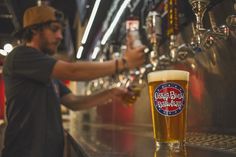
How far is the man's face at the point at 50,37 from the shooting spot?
2.21 meters

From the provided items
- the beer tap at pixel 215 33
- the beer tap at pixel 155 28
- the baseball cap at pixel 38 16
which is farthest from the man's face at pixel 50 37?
the beer tap at pixel 215 33

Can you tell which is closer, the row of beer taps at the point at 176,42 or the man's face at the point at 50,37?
the row of beer taps at the point at 176,42

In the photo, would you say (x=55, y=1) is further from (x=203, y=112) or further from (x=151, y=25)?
(x=203, y=112)

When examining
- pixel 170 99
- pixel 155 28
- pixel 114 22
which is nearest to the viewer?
pixel 170 99

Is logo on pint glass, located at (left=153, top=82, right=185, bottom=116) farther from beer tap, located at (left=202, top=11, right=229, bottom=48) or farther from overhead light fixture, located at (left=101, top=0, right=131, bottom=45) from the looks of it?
overhead light fixture, located at (left=101, top=0, right=131, bottom=45)

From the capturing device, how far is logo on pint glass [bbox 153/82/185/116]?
906 millimetres

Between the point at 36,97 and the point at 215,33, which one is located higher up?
the point at 215,33

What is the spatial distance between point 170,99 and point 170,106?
18mm

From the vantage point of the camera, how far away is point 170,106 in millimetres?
906

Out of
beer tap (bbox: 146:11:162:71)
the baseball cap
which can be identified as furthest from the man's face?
beer tap (bbox: 146:11:162:71)

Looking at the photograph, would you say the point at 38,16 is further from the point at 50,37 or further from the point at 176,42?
the point at 176,42

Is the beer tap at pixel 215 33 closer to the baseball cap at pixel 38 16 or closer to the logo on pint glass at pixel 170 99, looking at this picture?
the logo on pint glass at pixel 170 99

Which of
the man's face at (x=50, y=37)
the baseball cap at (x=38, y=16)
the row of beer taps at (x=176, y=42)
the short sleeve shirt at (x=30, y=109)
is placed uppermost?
the baseball cap at (x=38, y=16)

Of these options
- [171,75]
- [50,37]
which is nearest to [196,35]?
[171,75]
